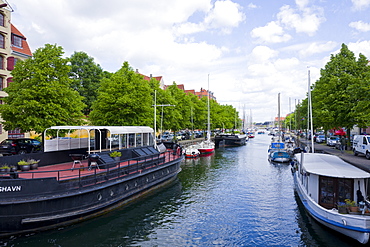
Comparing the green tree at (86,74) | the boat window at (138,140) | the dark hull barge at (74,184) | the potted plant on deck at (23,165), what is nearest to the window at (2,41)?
the green tree at (86,74)

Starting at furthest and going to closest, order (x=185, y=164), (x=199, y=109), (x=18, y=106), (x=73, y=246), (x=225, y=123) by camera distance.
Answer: (x=225, y=123) < (x=199, y=109) < (x=185, y=164) < (x=18, y=106) < (x=73, y=246)

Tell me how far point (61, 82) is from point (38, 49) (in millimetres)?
3865

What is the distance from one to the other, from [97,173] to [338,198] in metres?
12.9

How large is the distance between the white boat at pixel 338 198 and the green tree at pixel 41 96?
21.2 m

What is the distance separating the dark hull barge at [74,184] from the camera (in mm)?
11158

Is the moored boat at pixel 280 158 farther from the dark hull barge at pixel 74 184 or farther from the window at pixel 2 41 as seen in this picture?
the window at pixel 2 41

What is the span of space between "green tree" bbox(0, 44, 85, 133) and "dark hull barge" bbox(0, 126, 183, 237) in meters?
5.29

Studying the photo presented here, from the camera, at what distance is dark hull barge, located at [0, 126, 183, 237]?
11158mm

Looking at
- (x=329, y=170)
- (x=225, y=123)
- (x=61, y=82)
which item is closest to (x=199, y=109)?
(x=225, y=123)

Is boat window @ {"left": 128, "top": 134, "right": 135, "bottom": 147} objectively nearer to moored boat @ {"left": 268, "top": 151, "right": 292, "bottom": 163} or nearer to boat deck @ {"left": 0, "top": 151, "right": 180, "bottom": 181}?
boat deck @ {"left": 0, "top": 151, "right": 180, "bottom": 181}

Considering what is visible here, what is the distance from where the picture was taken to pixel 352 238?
1170 centimetres

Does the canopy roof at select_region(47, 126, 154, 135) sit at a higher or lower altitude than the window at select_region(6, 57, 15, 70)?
lower

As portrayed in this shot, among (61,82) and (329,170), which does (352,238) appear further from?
(61,82)

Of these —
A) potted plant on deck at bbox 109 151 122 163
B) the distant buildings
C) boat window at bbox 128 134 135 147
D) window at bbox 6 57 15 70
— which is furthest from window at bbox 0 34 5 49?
potted plant on deck at bbox 109 151 122 163
